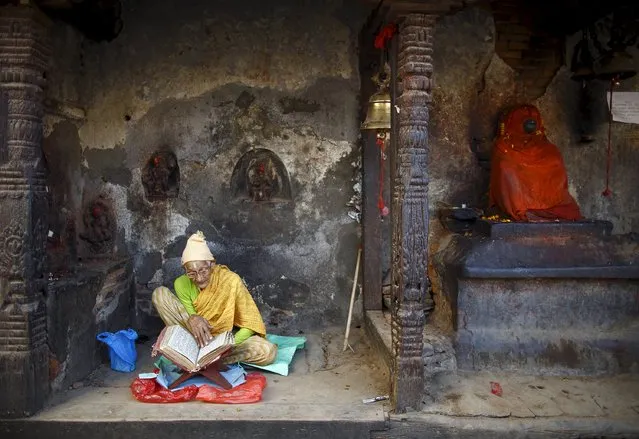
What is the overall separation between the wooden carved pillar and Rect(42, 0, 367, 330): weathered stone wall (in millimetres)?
1963

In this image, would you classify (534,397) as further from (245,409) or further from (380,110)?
(380,110)

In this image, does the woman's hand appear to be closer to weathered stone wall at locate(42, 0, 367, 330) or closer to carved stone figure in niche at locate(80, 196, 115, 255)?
weathered stone wall at locate(42, 0, 367, 330)

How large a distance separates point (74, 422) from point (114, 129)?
10.6 ft

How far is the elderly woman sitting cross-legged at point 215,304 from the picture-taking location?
5090mm

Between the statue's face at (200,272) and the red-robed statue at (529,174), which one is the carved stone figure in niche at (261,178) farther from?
the red-robed statue at (529,174)

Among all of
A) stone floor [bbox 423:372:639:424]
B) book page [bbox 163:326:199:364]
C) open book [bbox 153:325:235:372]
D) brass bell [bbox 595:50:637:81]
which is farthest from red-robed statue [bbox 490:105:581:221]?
book page [bbox 163:326:199:364]

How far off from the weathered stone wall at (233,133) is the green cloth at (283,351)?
1.59 feet

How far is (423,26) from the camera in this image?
4.23 metres

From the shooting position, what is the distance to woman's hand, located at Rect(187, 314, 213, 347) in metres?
4.70

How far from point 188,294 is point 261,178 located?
1643 mm

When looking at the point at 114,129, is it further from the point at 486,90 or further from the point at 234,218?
the point at 486,90

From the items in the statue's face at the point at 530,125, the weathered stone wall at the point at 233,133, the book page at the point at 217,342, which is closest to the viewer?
the book page at the point at 217,342

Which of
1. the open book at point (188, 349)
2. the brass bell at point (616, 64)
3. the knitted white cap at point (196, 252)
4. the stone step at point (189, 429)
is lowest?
the stone step at point (189, 429)

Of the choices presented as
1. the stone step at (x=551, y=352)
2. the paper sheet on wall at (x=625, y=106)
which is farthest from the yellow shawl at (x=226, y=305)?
the paper sheet on wall at (x=625, y=106)
